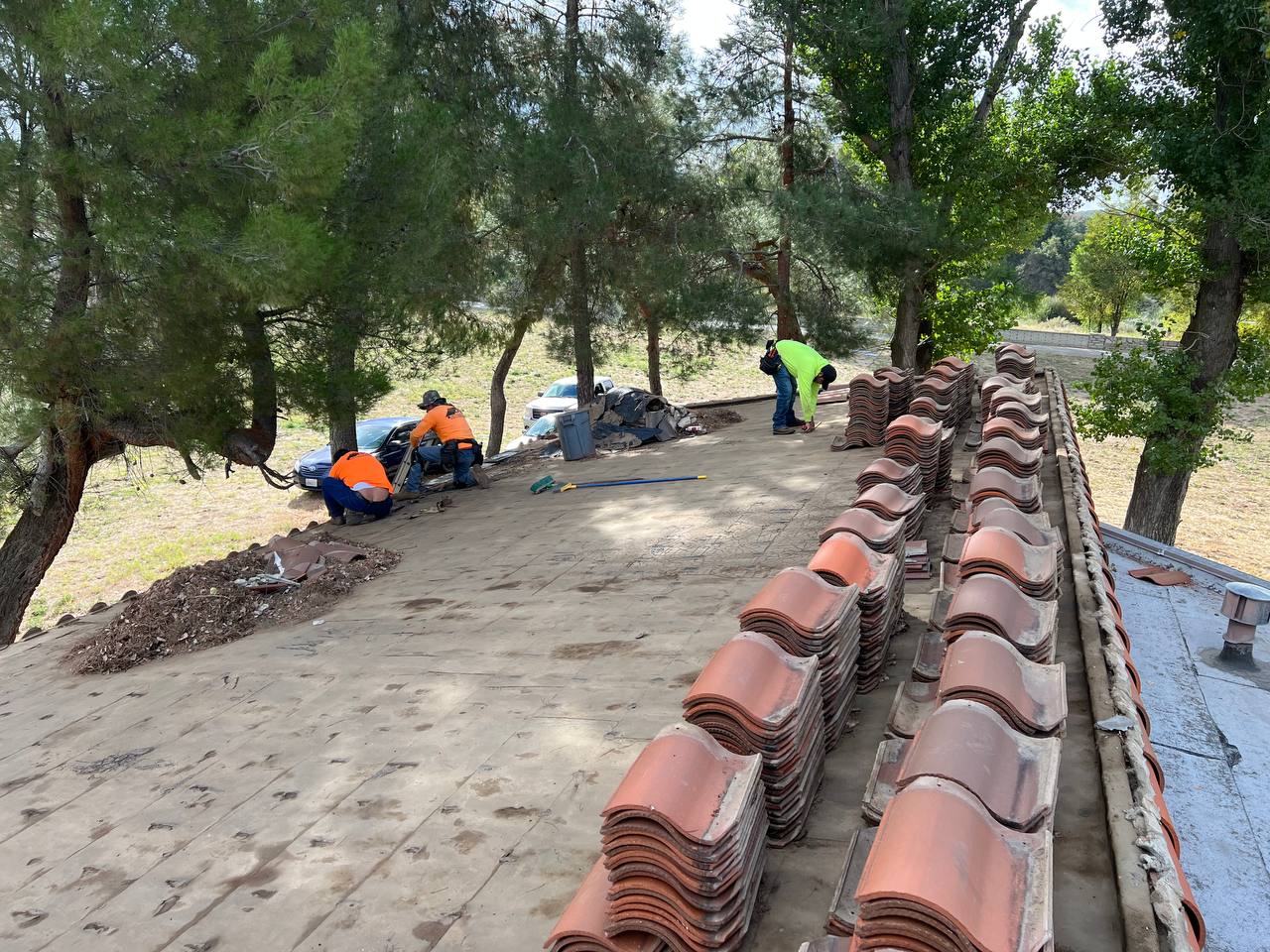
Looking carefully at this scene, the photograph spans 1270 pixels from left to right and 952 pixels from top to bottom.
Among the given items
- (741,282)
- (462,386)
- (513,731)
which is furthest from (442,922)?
(462,386)

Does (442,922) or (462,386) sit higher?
(442,922)

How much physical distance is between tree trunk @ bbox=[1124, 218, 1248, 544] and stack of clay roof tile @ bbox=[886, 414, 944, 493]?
9627 mm

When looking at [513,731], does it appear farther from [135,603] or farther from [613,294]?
[613,294]

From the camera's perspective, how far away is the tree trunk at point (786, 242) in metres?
16.5

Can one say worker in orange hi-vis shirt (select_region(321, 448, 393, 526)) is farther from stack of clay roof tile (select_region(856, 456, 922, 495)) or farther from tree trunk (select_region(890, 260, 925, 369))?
tree trunk (select_region(890, 260, 925, 369))

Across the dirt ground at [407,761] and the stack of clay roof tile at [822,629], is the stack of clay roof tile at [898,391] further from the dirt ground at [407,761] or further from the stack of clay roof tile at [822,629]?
the stack of clay roof tile at [822,629]

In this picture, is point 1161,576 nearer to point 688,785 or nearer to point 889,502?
point 889,502

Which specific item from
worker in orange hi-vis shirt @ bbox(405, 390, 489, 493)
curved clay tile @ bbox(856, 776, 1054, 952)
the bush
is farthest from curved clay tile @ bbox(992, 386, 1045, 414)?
the bush

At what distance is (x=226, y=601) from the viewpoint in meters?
7.19

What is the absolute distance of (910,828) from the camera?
202 cm

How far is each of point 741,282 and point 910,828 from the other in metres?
15.4

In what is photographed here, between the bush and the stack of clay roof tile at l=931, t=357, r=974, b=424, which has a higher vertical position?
the stack of clay roof tile at l=931, t=357, r=974, b=424

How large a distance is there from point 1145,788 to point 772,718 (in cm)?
112

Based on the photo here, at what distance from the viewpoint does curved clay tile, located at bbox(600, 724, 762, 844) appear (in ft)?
7.36
